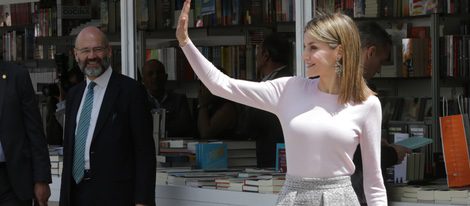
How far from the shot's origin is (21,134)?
6.57m

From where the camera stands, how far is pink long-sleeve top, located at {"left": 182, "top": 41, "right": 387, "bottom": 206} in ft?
13.6

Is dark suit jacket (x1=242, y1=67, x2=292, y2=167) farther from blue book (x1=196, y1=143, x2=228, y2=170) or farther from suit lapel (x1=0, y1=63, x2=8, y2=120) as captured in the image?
suit lapel (x1=0, y1=63, x2=8, y2=120)

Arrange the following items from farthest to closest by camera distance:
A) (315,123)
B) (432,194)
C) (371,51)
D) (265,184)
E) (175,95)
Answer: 1. (175,95)
2. (265,184)
3. (432,194)
4. (371,51)
5. (315,123)

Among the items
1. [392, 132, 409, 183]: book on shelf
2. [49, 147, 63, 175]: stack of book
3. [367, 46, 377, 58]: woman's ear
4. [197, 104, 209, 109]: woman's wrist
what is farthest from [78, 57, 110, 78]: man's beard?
[49, 147, 63, 175]: stack of book

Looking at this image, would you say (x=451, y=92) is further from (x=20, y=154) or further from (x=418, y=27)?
(x=20, y=154)

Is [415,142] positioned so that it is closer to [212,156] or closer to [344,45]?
[212,156]

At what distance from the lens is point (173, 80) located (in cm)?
812

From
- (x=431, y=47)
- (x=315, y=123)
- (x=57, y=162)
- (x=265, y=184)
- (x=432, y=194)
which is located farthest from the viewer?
(x=57, y=162)

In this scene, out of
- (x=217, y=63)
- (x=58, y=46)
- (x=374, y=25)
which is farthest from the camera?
(x=58, y=46)

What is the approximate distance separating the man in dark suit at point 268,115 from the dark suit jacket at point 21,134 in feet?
4.96

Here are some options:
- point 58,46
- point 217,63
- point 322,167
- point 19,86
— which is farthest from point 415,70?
point 58,46

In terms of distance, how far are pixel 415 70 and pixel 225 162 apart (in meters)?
1.62

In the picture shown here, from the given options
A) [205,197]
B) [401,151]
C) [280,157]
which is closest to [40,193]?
[205,197]

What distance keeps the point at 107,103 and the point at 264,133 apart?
51.9 inches
